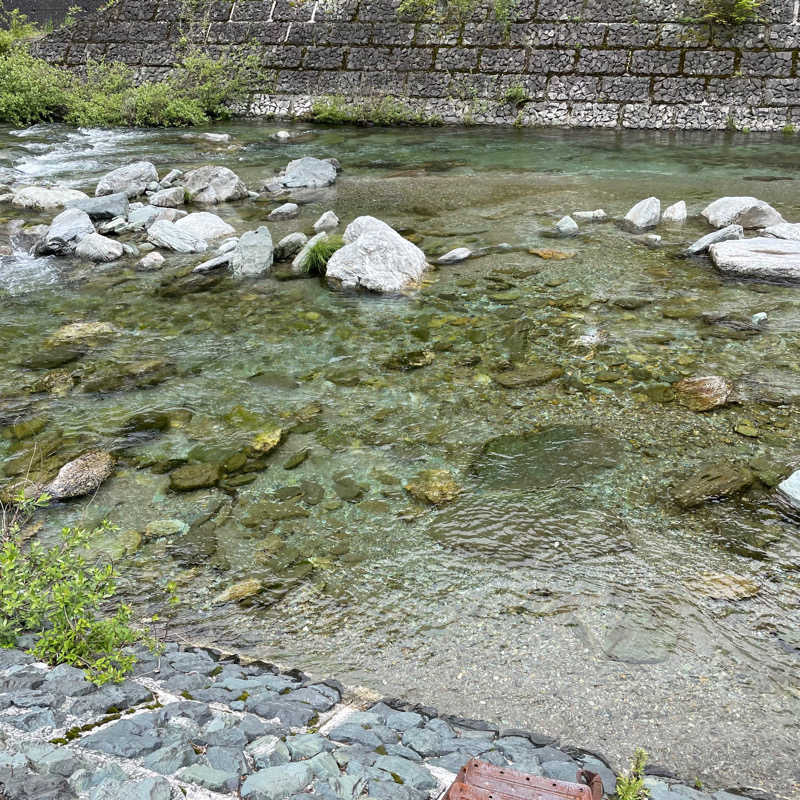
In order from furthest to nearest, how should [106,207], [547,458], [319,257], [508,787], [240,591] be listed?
[106,207], [319,257], [547,458], [240,591], [508,787]

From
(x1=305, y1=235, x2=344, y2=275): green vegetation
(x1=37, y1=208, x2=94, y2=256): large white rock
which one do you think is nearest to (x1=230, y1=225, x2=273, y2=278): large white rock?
(x1=305, y1=235, x2=344, y2=275): green vegetation

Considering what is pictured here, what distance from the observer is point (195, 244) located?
28.9 ft

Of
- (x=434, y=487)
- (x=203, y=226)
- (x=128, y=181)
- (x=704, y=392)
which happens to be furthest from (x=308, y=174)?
(x=434, y=487)

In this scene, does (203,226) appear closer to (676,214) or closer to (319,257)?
(319,257)

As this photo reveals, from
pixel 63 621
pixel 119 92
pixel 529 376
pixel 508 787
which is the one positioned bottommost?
pixel 508 787

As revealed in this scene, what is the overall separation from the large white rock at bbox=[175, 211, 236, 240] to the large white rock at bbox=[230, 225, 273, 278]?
45.0 inches

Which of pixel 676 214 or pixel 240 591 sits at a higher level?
pixel 676 214

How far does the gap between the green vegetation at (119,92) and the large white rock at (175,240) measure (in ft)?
30.6

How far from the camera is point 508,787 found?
2.15 m

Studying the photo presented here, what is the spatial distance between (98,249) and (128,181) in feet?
10.7

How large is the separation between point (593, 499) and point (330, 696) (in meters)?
2.06

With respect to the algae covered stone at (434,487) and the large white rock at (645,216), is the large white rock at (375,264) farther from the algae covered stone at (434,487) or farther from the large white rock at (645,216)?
the algae covered stone at (434,487)

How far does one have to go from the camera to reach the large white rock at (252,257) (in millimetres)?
7891

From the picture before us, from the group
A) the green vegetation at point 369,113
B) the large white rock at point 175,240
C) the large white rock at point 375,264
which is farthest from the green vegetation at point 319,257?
the green vegetation at point 369,113
